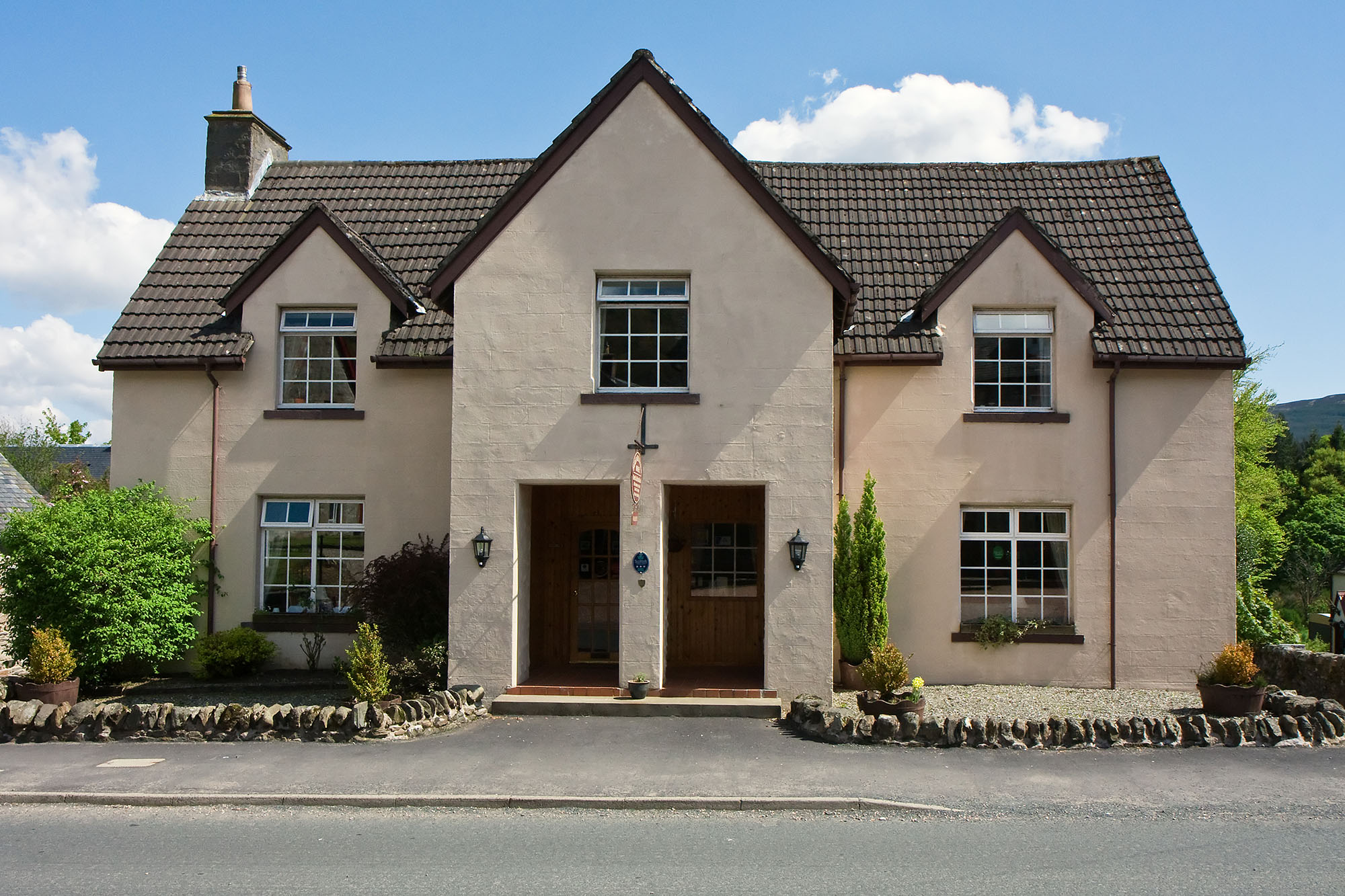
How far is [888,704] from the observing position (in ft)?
39.4

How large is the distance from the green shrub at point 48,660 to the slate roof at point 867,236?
456cm

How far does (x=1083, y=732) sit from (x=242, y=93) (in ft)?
58.0

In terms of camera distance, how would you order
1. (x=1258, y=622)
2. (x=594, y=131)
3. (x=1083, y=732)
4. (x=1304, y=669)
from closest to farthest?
(x=1083, y=732) → (x=594, y=131) → (x=1304, y=669) → (x=1258, y=622)

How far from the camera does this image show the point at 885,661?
12156mm

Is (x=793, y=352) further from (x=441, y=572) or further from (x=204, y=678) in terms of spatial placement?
(x=204, y=678)

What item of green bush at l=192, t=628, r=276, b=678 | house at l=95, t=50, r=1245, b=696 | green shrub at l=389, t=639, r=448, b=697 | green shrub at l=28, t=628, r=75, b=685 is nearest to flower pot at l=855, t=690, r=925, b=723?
house at l=95, t=50, r=1245, b=696

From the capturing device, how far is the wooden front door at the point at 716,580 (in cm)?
1557

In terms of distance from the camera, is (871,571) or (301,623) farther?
(301,623)

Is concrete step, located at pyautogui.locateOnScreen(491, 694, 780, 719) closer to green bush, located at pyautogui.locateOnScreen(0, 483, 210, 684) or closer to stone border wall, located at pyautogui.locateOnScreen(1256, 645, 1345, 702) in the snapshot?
green bush, located at pyautogui.locateOnScreen(0, 483, 210, 684)

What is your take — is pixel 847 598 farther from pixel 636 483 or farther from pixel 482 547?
pixel 482 547

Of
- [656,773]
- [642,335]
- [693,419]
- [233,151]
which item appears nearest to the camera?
[656,773]

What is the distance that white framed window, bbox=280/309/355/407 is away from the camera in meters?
15.8

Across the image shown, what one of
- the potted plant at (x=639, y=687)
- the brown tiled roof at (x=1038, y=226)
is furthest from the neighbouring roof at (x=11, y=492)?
the brown tiled roof at (x=1038, y=226)

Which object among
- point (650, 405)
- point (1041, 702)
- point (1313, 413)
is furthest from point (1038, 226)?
point (1313, 413)
